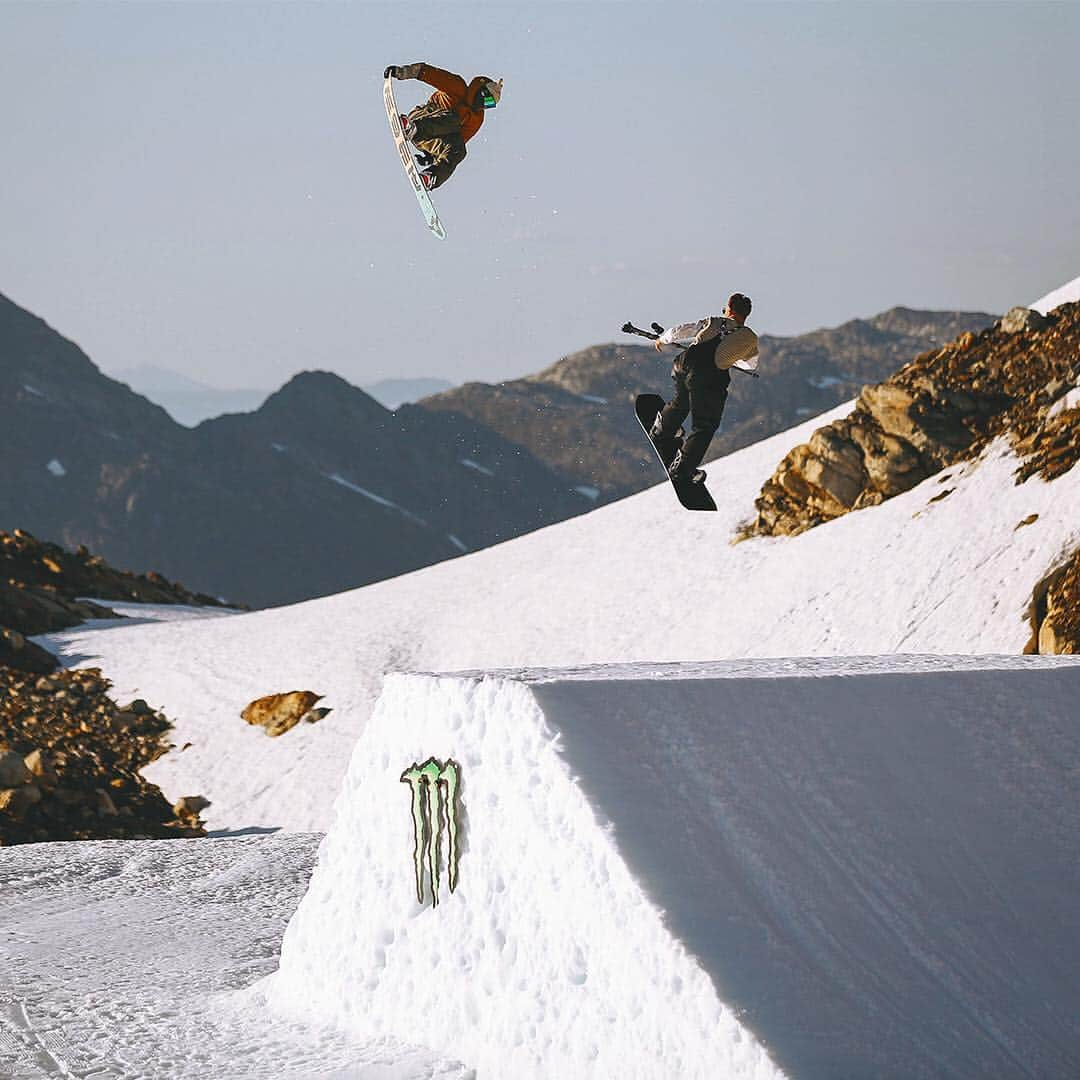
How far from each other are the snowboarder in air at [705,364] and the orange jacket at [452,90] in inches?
105

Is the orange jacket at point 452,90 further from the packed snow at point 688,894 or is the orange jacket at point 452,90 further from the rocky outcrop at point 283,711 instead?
the rocky outcrop at point 283,711

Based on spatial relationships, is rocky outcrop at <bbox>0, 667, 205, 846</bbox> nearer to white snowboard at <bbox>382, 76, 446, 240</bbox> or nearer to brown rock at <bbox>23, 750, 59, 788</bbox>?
brown rock at <bbox>23, 750, 59, 788</bbox>

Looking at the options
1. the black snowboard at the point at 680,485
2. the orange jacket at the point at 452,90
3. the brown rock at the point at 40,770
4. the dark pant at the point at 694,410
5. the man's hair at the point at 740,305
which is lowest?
the brown rock at the point at 40,770

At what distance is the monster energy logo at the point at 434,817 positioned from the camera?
7.89 meters

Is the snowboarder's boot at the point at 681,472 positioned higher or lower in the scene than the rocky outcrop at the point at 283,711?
higher

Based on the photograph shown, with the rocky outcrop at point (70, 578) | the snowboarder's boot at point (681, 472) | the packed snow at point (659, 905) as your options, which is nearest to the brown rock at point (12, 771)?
the packed snow at point (659, 905)

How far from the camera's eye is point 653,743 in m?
7.23

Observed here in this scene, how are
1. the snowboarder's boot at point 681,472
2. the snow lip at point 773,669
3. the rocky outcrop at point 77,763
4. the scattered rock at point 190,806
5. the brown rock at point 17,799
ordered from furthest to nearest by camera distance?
the scattered rock at point 190,806
the rocky outcrop at point 77,763
the brown rock at point 17,799
the snowboarder's boot at point 681,472
the snow lip at point 773,669

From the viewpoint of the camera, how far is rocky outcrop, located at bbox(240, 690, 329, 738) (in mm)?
24156

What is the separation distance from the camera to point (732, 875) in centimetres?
672

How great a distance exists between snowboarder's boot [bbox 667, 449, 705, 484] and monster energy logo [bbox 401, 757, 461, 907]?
5098 mm

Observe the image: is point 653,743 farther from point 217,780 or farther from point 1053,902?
point 217,780

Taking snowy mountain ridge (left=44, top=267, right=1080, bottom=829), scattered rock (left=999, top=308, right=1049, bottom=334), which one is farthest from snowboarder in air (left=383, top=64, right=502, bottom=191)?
scattered rock (left=999, top=308, right=1049, bottom=334)

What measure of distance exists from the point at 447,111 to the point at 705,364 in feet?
10.5
